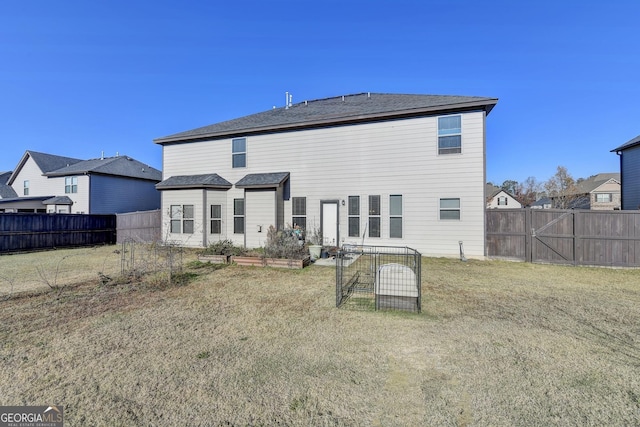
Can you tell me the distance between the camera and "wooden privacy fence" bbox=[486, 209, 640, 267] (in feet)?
27.7

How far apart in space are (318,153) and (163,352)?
9.92m

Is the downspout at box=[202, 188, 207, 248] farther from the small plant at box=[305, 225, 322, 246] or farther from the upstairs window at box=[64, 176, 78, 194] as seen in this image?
the upstairs window at box=[64, 176, 78, 194]

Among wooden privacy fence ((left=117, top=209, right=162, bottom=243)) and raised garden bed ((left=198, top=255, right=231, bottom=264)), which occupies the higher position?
wooden privacy fence ((left=117, top=209, right=162, bottom=243))

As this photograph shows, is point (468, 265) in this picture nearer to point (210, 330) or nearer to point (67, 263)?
point (210, 330)

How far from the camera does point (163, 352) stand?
3.31m

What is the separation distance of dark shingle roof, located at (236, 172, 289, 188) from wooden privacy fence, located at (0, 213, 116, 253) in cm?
979

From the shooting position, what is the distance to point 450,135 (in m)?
10.3

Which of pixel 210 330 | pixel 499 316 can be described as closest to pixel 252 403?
pixel 210 330

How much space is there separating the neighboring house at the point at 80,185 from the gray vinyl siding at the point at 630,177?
110 ft

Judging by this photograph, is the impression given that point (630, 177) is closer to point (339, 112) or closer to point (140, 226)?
point (339, 112)

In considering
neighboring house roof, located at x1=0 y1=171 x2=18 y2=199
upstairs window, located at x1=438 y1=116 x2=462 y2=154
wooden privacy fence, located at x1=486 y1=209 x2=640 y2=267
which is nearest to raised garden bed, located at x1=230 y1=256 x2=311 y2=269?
upstairs window, located at x1=438 y1=116 x2=462 y2=154

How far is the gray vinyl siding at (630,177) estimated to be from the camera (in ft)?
46.5

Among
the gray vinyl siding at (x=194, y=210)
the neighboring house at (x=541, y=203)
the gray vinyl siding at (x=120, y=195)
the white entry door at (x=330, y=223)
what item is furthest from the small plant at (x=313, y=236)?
the neighboring house at (x=541, y=203)

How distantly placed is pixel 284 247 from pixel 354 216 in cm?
375
